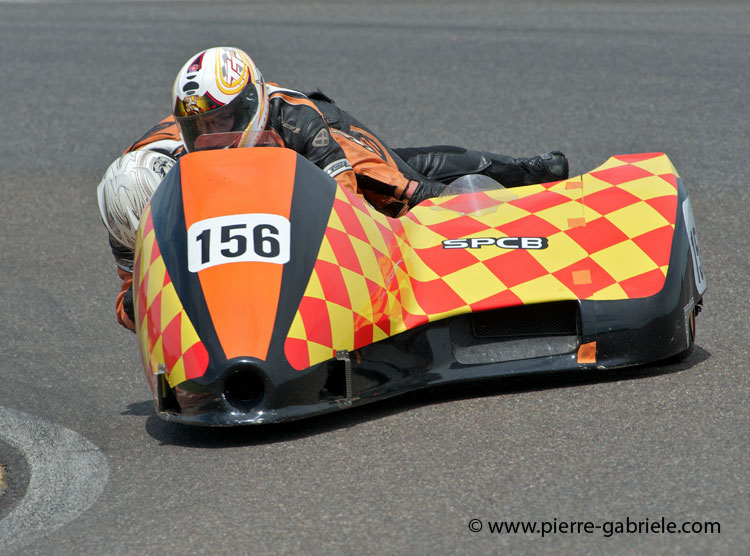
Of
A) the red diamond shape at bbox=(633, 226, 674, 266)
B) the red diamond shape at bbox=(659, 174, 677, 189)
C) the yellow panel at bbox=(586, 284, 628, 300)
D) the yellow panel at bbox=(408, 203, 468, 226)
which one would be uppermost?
the red diamond shape at bbox=(659, 174, 677, 189)

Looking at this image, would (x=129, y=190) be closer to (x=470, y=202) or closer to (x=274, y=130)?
(x=274, y=130)

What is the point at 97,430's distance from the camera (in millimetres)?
4523

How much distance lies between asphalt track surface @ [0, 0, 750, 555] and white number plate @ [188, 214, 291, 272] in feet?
2.08

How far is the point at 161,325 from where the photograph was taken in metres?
4.13

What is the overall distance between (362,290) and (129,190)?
1.39 metres

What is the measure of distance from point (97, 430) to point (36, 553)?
1.02m

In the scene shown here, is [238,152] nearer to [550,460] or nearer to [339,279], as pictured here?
[339,279]

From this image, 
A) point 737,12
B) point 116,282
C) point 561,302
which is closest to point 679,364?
point 561,302

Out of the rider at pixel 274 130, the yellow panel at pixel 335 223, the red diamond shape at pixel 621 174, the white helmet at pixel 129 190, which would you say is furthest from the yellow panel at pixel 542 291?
the white helmet at pixel 129 190

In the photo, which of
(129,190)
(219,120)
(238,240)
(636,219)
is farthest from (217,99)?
(636,219)

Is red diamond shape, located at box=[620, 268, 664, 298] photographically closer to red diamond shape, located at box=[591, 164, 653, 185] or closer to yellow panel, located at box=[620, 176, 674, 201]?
yellow panel, located at box=[620, 176, 674, 201]

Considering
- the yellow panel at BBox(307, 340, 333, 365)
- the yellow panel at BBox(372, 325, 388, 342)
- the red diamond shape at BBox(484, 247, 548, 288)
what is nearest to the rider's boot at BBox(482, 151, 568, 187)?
the red diamond shape at BBox(484, 247, 548, 288)

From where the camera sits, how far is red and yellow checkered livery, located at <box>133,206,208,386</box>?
4.00 meters

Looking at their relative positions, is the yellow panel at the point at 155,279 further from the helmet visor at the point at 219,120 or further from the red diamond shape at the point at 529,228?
the red diamond shape at the point at 529,228
